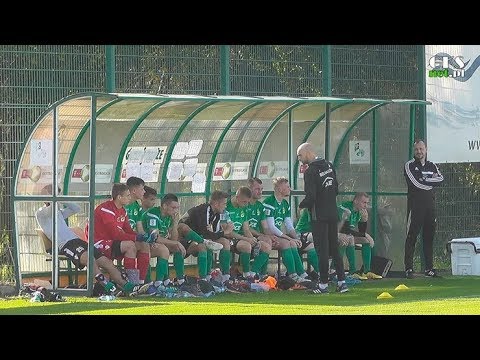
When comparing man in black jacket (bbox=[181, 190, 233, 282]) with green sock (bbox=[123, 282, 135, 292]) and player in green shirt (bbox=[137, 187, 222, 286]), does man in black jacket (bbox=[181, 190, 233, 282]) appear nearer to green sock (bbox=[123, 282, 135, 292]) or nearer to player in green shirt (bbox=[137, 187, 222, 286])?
player in green shirt (bbox=[137, 187, 222, 286])

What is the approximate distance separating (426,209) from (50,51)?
5814 millimetres

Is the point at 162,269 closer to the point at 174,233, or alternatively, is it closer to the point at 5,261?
the point at 174,233

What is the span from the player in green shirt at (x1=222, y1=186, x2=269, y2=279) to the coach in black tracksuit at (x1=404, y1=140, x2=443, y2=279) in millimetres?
2742

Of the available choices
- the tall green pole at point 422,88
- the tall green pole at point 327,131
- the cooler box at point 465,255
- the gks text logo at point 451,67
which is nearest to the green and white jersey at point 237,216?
the tall green pole at point 327,131

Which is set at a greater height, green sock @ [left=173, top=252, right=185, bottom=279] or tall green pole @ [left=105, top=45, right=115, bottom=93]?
tall green pole @ [left=105, top=45, right=115, bottom=93]

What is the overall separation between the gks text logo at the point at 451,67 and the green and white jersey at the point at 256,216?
164 inches

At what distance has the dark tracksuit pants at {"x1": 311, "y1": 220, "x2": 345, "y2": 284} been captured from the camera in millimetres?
17297

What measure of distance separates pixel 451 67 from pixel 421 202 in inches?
97.7

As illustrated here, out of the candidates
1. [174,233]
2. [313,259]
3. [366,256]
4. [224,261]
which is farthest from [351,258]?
[174,233]

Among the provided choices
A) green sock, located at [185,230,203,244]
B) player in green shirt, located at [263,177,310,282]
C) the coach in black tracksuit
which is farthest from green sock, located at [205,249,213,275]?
the coach in black tracksuit

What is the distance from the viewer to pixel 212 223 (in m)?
18.2

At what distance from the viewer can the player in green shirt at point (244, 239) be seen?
60.6 ft

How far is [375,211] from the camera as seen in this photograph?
68.8 ft

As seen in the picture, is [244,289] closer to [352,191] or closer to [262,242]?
[262,242]
